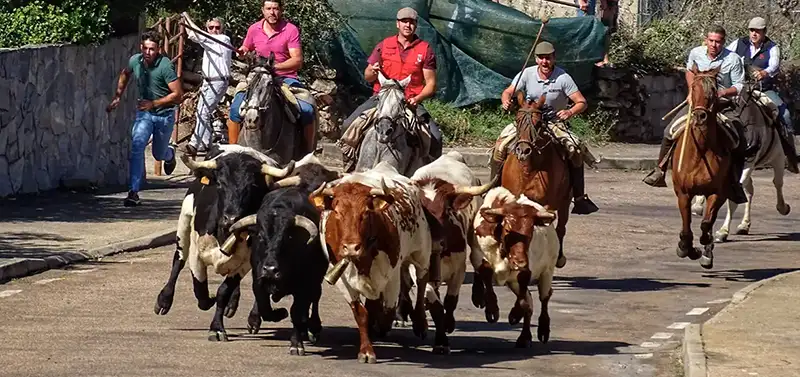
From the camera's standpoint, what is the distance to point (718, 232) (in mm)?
22219

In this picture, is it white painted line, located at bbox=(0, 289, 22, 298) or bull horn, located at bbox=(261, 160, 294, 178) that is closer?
bull horn, located at bbox=(261, 160, 294, 178)

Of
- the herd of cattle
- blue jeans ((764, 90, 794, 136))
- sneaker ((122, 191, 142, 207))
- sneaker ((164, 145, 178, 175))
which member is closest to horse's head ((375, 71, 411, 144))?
the herd of cattle

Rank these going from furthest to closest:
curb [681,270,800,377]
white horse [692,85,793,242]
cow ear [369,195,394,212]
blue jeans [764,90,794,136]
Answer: blue jeans [764,90,794,136]
white horse [692,85,793,242]
cow ear [369,195,394,212]
curb [681,270,800,377]

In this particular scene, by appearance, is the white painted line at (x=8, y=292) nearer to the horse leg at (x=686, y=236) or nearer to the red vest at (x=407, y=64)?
the red vest at (x=407, y=64)

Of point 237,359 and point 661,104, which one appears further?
point 661,104

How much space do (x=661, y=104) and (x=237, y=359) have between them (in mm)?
23319

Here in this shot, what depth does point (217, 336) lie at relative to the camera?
12742 millimetres

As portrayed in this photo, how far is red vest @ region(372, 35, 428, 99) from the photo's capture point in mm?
16844

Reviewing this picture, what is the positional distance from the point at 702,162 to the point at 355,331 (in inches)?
239

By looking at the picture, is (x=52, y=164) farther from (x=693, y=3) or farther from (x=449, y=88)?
(x=693, y=3)

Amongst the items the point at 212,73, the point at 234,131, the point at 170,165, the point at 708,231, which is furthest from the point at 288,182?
the point at 212,73

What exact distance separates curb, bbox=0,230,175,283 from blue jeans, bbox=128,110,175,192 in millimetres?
2769

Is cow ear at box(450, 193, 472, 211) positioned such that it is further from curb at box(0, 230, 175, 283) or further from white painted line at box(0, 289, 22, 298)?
curb at box(0, 230, 175, 283)

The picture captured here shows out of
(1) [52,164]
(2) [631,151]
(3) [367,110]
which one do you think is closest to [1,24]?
(1) [52,164]
